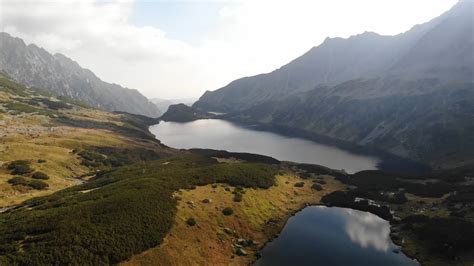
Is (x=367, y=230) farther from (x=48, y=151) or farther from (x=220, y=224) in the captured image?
(x=48, y=151)

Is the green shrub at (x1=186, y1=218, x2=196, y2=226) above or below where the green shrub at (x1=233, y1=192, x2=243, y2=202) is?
below

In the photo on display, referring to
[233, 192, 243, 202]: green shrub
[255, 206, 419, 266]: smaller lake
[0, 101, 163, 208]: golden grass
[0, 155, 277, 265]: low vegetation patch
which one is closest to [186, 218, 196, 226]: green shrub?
[0, 155, 277, 265]: low vegetation patch

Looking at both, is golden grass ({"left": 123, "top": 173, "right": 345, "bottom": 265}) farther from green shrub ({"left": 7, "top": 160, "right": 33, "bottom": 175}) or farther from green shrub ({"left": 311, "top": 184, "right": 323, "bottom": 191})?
green shrub ({"left": 7, "top": 160, "right": 33, "bottom": 175})

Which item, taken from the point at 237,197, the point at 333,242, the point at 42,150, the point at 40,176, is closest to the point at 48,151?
the point at 42,150

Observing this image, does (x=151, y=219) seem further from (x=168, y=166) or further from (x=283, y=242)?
(x=168, y=166)

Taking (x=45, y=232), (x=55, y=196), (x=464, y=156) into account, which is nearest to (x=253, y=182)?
(x=55, y=196)

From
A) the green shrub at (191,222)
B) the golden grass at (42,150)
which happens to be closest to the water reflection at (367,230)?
the green shrub at (191,222)
